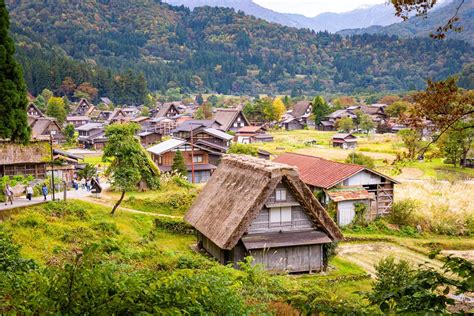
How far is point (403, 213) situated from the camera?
89.8 ft

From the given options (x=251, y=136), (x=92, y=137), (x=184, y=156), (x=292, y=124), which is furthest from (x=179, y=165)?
(x=292, y=124)

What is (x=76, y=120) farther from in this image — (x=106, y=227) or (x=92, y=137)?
(x=106, y=227)

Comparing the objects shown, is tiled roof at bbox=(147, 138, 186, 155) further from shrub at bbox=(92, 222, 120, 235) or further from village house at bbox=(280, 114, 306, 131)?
village house at bbox=(280, 114, 306, 131)

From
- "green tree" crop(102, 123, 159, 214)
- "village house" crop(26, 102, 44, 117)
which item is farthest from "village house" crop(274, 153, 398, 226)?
"village house" crop(26, 102, 44, 117)

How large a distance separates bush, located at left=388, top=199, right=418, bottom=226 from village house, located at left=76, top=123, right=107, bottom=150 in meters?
36.9

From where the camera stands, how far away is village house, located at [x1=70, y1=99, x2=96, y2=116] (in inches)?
3514

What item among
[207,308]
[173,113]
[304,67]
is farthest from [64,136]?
[304,67]

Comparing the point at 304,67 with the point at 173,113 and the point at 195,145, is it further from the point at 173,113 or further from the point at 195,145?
the point at 195,145

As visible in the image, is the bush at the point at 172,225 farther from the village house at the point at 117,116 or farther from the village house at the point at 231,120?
the village house at the point at 117,116

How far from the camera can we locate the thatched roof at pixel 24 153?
2516 cm

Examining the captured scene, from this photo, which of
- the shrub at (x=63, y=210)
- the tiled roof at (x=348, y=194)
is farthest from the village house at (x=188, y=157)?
the shrub at (x=63, y=210)

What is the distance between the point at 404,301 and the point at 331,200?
20920mm

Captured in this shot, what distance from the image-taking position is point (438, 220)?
27.3 metres

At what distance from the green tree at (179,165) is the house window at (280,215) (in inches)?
711
